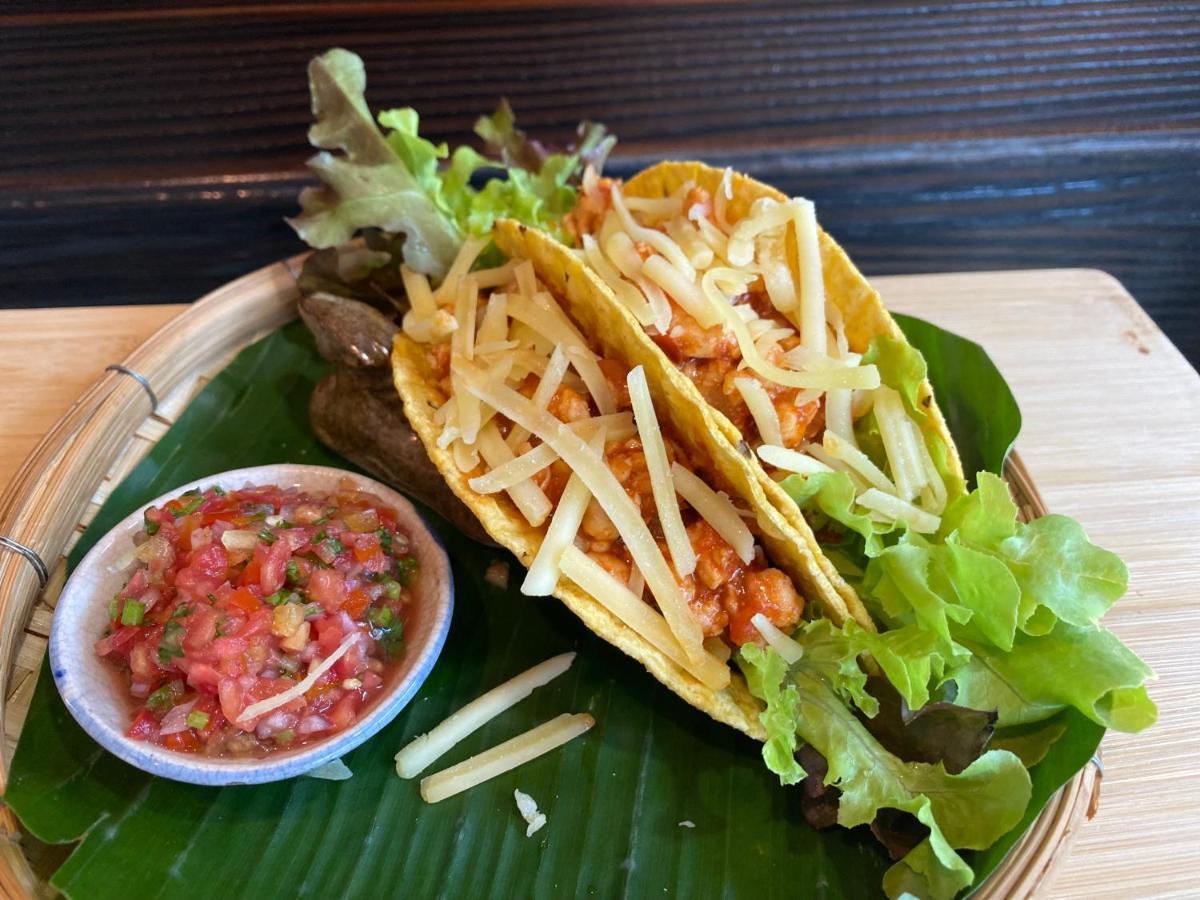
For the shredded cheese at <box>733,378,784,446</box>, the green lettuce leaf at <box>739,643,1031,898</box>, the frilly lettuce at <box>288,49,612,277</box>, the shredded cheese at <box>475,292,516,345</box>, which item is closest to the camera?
the green lettuce leaf at <box>739,643,1031,898</box>

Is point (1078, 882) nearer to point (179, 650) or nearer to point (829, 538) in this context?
point (829, 538)

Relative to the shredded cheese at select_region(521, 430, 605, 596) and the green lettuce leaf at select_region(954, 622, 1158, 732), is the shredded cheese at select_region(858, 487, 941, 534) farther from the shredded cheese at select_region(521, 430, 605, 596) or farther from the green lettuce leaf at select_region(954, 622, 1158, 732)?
the shredded cheese at select_region(521, 430, 605, 596)

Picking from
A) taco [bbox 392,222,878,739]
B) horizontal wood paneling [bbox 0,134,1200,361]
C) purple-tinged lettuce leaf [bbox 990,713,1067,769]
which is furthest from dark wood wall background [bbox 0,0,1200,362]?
purple-tinged lettuce leaf [bbox 990,713,1067,769]

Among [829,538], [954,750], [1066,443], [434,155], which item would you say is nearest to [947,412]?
[1066,443]

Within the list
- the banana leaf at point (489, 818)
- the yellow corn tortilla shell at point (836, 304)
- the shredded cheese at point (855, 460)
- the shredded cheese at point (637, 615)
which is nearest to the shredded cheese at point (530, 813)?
the banana leaf at point (489, 818)

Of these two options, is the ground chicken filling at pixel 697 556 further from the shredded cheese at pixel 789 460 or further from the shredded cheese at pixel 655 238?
the shredded cheese at pixel 655 238

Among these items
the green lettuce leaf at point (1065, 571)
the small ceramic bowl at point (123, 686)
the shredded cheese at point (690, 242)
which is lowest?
the small ceramic bowl at point (123, 686)

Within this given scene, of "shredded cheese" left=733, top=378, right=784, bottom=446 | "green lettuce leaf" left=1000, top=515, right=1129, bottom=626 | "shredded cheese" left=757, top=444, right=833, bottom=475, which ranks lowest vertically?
"green lettuce leaf" left=1000, top=515, right=1129, bottom=626
